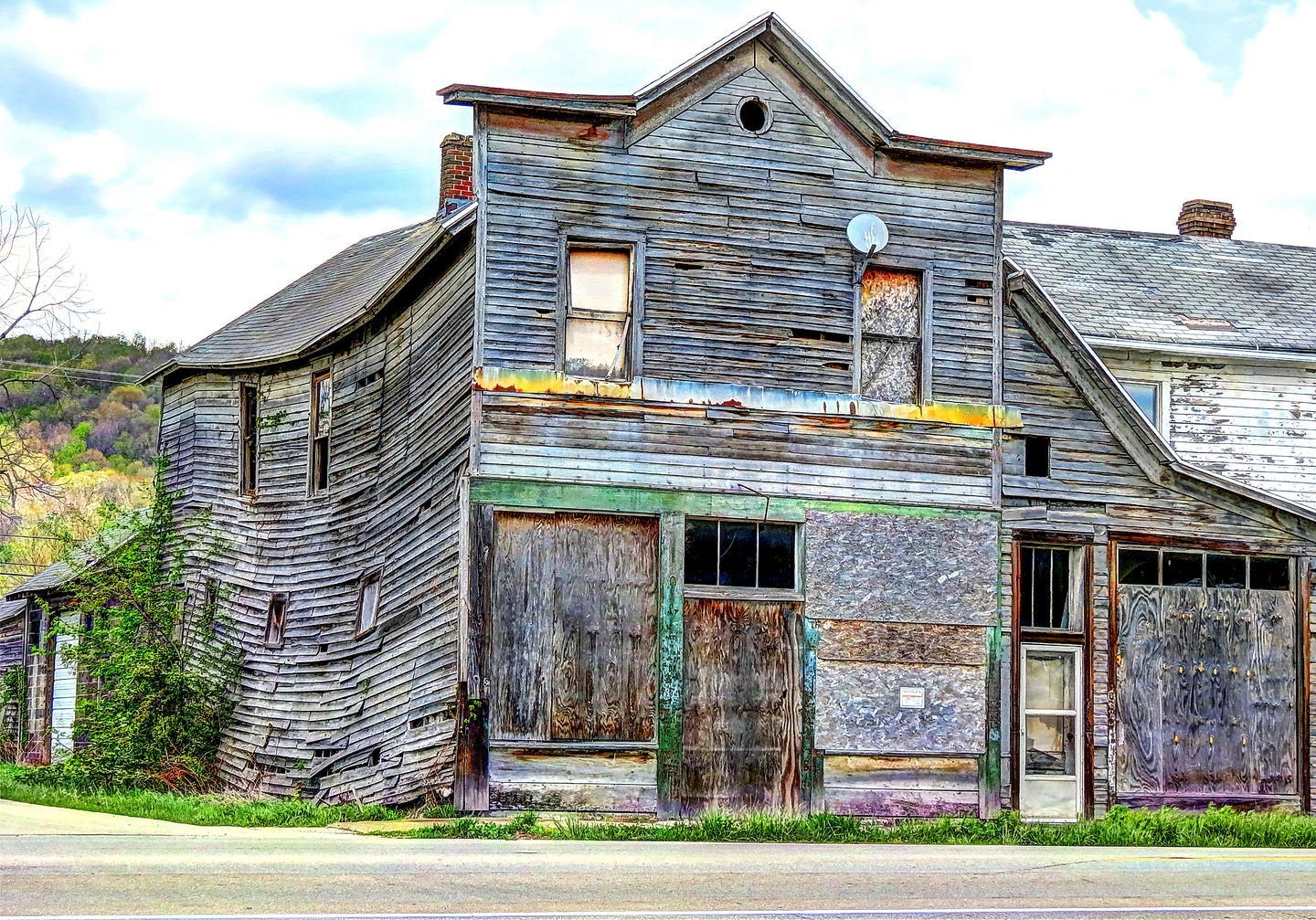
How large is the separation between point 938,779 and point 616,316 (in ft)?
20.4

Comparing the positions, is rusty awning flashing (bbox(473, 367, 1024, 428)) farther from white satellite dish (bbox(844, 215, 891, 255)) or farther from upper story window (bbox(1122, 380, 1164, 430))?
upper story window (bbox(1122, 380, 1164, 430))

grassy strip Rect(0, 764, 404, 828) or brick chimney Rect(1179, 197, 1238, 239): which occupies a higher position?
brick chimney Rect(1179, 197, 1238, 239)

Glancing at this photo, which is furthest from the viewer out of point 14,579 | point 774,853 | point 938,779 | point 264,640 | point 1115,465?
point 14,579

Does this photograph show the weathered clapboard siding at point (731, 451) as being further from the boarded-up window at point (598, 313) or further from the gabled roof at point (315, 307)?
the gabled roof at point (315, 307)

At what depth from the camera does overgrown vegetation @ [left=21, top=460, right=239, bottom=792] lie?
872 inches

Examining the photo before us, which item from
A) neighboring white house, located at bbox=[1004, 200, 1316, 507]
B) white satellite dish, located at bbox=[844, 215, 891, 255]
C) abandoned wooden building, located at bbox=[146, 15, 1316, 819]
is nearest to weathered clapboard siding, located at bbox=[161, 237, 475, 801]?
abandoned wooden building, located at bbox=[146, 15, 1316, 819]

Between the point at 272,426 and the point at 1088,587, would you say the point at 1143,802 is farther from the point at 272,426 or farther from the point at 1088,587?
the point at 272,426

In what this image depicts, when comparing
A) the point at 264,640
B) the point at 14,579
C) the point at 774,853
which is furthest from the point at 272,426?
the point at 14,579

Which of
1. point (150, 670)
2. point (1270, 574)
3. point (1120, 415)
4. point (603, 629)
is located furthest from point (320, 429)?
point (1270, 574)

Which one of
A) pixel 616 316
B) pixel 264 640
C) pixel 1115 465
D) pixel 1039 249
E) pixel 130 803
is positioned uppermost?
pixel 1039 249

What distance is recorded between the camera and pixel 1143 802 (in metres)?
19.8

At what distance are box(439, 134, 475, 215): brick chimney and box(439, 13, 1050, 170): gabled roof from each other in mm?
7080

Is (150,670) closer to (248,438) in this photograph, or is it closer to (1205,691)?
(248,438)

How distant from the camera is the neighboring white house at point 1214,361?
22562 mm
